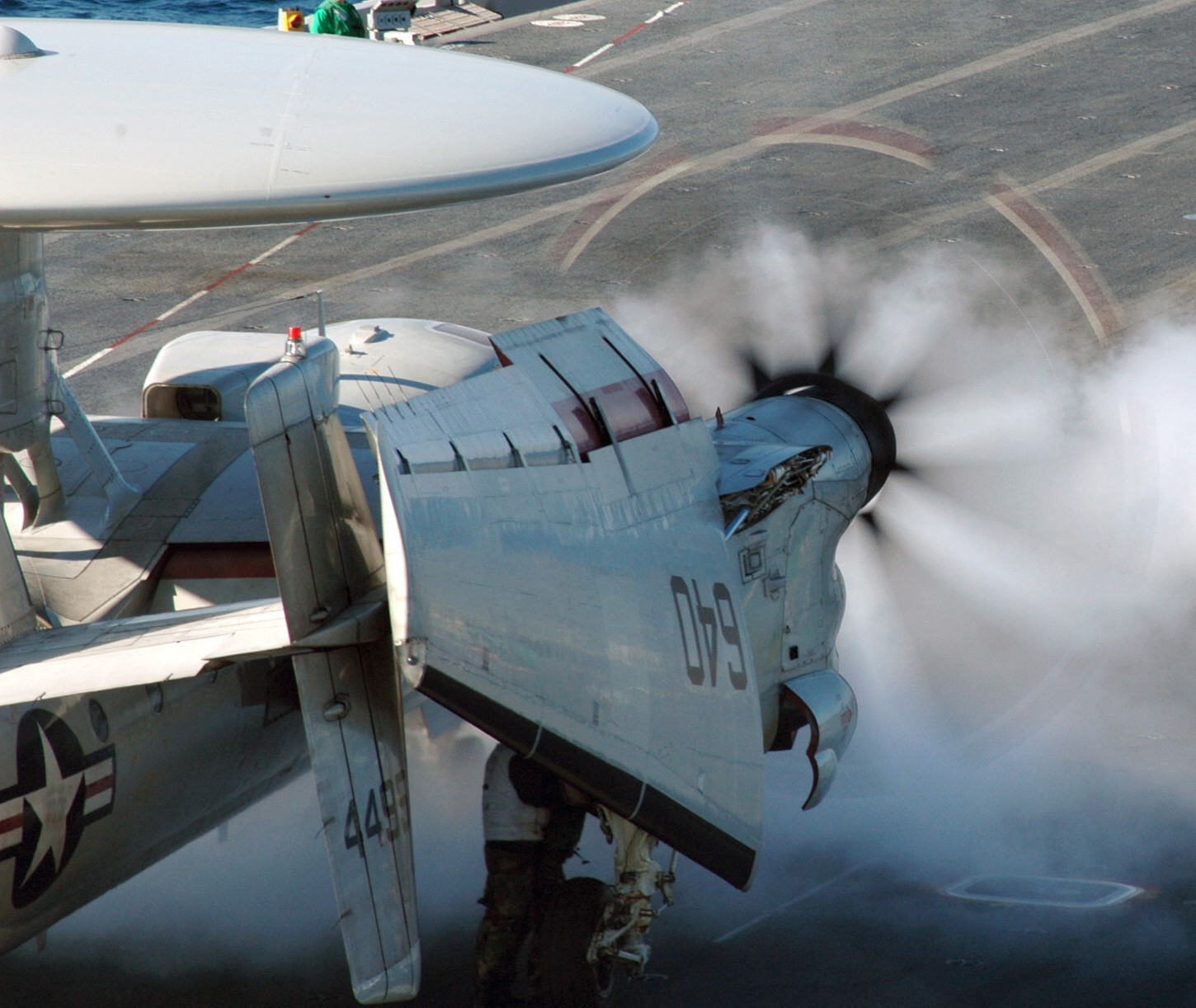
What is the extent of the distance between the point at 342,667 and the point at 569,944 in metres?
2.93

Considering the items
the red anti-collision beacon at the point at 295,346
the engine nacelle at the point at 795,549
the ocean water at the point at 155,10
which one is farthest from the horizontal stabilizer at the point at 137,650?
the ocean water at the point at 155,10

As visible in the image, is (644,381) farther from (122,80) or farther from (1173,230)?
(1173,230)

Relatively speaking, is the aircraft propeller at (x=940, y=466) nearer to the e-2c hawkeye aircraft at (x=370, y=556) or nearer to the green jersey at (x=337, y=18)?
the e-2c hawkeye aircraft at (x=370, y=556)

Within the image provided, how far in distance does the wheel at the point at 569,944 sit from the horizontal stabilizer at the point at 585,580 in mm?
1182

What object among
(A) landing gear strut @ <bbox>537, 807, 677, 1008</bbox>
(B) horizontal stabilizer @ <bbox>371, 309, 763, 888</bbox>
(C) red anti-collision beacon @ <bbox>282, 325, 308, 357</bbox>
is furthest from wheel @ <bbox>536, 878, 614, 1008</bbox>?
(C) red anti-collision beacon @ <bbox>282, 325, 308, 357</bbox>

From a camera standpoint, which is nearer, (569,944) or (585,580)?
(585,580)

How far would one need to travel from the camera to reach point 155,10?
64.8 m

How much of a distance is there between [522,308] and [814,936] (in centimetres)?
1445

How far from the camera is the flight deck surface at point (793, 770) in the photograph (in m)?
12.7

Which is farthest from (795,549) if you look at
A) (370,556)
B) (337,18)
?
(337,18)

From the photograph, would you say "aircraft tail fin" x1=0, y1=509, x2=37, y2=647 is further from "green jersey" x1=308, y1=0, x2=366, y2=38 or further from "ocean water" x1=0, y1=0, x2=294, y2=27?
"ocean water" x1=0, y1=0, x2=294, y2=27

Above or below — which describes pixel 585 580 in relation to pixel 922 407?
above

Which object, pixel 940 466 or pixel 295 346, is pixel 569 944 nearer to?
Answer: pixel 295 346

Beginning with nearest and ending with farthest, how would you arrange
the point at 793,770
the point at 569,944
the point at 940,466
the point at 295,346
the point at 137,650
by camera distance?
the point at 137,650
the point at 295,346
the point at 569,944
the point at 940,466
the point at 793,770
